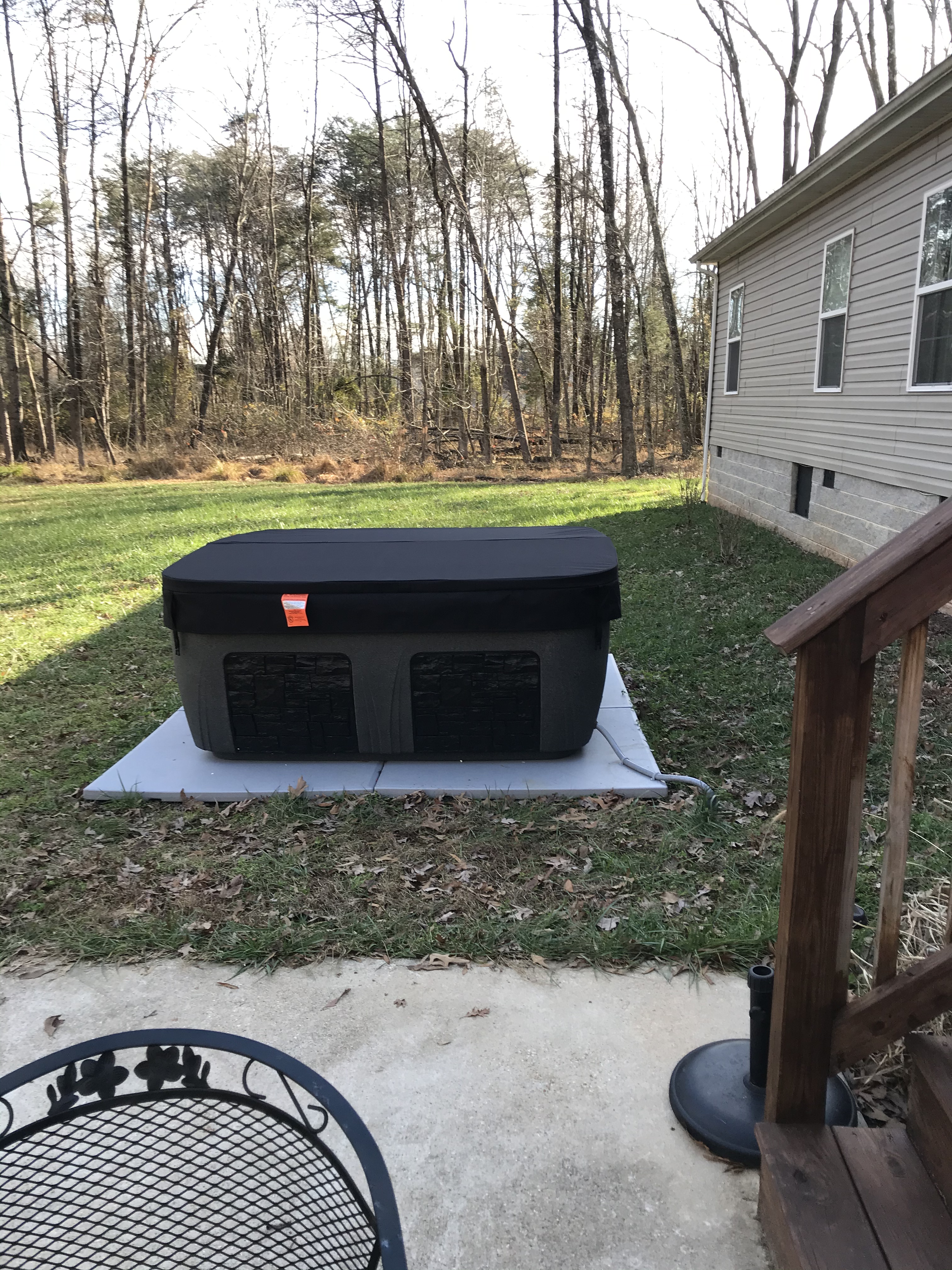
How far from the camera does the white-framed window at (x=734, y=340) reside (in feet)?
39.5

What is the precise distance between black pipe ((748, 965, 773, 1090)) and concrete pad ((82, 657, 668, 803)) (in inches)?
64.8

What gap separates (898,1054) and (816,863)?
3.07 ft

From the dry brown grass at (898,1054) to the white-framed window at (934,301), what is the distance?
517 cm

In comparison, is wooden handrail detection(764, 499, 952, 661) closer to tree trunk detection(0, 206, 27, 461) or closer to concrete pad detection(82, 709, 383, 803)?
concrete pad detection(82, 709, 383, 803)

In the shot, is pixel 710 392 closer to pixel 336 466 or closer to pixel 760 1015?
pixel 336 466

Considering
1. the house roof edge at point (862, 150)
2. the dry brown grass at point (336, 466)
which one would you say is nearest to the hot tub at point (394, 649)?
the house roof edge at point (862, 150)

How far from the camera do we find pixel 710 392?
44.5 ft

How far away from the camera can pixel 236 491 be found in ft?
52.4

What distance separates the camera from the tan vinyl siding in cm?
670

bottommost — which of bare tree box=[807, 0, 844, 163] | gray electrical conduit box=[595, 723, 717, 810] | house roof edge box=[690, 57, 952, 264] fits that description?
gray electrical conduit box=[595, 723, 717, 810]

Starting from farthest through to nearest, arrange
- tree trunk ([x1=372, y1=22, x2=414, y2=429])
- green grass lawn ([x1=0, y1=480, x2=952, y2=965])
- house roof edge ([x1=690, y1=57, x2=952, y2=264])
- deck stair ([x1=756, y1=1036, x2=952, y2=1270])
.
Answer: tree trunk ([x1=372, y1=22, x2=414, y2=429])
house roof edge ([x1=690, y1=57, x2=952, y2=264])
green grass lawn ([x1=0, y1=480, x2=952, y2=965])
deck stair ([x1=756, y1=1036, x2=952, y2=1270])

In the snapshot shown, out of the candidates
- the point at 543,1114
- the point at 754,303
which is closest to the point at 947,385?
the point at 754,303

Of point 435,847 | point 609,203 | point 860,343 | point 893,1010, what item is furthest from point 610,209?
point 893,1010

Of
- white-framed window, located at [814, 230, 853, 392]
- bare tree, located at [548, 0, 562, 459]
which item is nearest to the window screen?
white-framed window, located at [814, 230, 853, 392]
